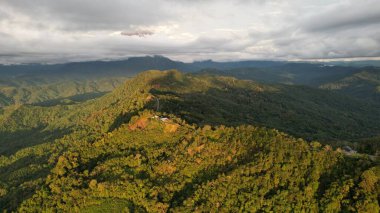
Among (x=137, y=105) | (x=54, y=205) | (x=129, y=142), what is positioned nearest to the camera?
(x=54, y=205)

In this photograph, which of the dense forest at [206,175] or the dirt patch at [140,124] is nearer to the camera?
the dense forest at [206,175]

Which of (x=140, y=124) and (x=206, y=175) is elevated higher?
(x=140, y=124)

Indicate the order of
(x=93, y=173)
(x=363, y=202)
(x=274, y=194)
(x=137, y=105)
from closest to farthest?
(x=363, y=202)
(x=274, y=194)
(x=93, y=173)
(x=137, y=105)

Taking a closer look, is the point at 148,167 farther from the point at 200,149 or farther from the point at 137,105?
the point at 137,105

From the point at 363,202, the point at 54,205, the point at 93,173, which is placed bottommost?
the point at 54,205

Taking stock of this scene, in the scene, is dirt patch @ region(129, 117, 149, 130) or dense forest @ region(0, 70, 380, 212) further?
dirt patch @ region(129, 117, 149, 130)

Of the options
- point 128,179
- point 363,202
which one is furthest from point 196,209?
point 363,202

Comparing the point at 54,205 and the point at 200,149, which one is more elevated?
the point at 200,149

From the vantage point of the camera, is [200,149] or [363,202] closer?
[363,202]

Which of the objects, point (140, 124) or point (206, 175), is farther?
point (140, 124)

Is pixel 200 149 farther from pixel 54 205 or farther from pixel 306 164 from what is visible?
pixel 54 205
